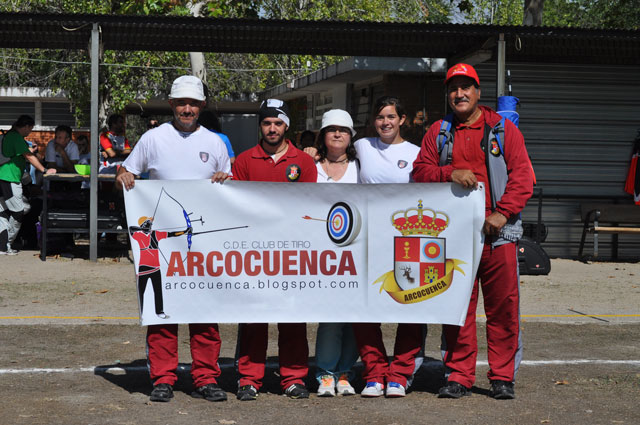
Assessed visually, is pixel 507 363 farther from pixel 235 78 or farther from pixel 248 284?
pixel 235 78

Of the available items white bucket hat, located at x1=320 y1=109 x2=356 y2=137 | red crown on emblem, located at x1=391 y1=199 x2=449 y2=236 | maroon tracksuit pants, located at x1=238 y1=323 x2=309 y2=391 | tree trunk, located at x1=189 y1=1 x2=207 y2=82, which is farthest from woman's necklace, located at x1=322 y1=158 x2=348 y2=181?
tree trunk, located at x1=189 y1=1 x2=207 y2=82

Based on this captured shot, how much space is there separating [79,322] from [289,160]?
374cm

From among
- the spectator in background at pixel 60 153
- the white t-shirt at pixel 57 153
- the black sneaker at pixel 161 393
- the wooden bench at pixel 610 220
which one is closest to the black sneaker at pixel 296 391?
the black sneaker at pixel 161 393

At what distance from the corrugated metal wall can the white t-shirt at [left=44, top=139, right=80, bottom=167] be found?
25.1 feet

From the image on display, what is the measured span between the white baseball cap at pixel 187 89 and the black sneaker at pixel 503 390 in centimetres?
272

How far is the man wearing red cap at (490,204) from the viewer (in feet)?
20.3

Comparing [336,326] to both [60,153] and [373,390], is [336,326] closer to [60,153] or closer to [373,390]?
[373,390]

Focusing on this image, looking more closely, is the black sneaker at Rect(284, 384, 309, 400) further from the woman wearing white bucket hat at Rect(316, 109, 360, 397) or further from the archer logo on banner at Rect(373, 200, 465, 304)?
the archer logo on banner at Rect(373, 200, 465, 304)

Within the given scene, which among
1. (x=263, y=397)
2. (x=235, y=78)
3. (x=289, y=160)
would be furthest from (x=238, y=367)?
(x=235, y=78)

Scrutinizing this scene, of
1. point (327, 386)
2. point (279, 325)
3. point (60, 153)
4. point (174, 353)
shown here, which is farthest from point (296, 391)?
point (60, 153)

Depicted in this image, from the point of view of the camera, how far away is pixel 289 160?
6348mm

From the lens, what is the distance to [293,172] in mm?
6332

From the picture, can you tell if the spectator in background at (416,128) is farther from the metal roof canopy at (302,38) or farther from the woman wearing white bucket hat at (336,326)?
the woman wearing white bucket hat at (336,326)

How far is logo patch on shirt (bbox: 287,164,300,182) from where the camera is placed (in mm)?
6332
